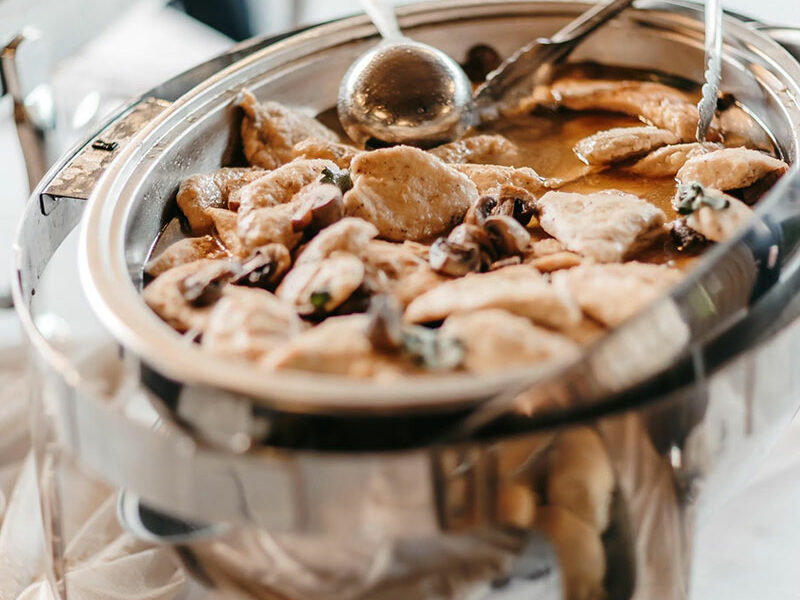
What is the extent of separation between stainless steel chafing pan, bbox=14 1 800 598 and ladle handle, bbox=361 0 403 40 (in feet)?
1.82

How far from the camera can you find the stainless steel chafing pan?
2.24 feet

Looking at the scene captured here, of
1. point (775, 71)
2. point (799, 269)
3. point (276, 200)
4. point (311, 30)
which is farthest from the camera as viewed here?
point (311, 30)

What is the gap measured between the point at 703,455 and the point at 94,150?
30.5 inches

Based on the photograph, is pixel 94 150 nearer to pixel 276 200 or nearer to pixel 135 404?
pixel 276 200

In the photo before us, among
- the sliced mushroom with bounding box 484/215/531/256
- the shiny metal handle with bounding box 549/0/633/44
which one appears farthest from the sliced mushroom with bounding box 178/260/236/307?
the shiny metal handle with bounding box 549/0/633/44

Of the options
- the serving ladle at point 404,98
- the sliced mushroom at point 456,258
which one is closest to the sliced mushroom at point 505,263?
the sliced mushroom at point 456,258

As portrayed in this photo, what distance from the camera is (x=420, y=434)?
69 cm

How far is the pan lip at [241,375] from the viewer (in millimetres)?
667

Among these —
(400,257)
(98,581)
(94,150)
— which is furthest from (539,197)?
(98,581)

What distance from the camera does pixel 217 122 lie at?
1239 millimetres

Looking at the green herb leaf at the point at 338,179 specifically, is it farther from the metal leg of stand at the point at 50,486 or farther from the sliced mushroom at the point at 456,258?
the metal leg of stand at the point at 50,486

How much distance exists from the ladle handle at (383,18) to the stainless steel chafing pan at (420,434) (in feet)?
1.82

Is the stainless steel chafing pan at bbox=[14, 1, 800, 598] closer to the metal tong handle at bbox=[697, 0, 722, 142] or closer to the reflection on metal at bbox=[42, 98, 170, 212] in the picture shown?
the reflection on metal at bbox=[42, 98, 170, 212]

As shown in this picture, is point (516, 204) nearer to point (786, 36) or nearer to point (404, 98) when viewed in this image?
point (404, 98)
